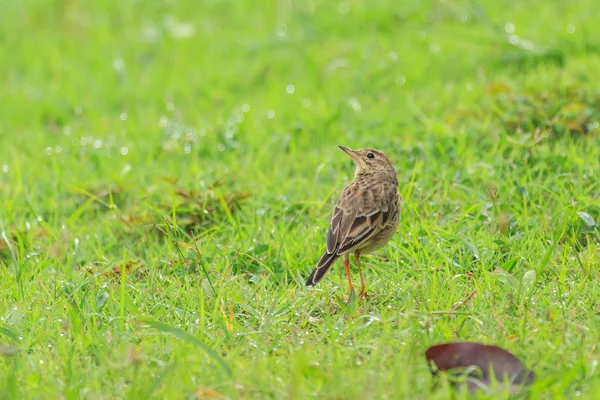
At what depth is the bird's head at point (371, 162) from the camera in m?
6.41

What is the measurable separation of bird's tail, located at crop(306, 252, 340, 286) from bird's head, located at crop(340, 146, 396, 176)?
0.99 m

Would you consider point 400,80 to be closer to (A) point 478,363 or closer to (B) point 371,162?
(B) point 371,162

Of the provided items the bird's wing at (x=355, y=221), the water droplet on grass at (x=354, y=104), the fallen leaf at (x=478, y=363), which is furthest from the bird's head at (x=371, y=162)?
the water droplet on grass at (x=354, y=104)

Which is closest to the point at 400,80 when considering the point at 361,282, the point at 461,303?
the point at 361,282

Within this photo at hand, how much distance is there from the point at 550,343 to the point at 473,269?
133 cm

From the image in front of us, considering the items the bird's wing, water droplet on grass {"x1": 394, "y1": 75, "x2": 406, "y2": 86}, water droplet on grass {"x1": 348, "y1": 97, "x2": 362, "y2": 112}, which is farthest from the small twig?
water droplet on grass {"x1": 394, "y1": 75, "x2": 406, "y2": 86}

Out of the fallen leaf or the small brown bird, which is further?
the small brown bird

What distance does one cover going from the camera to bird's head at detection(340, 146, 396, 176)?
641 cm

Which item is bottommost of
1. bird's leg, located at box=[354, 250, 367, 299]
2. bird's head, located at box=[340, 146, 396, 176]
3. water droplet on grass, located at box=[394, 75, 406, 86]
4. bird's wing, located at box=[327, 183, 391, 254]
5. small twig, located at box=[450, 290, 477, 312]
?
bird's leg, located at box=[354, 250, 367, 299]

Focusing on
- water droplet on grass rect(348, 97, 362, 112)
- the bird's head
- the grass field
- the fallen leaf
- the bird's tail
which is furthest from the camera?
water droplet on grass rect(348, 97, 362, 112)

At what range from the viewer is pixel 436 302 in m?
5.35

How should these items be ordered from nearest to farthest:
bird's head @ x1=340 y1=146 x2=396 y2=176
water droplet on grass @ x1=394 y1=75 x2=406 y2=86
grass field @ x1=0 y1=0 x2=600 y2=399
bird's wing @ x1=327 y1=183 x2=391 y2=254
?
grass field @ x1=0 y1=0 x2=600 y2=399 → bird's wing @ x1=327 y1=183 x2=391 y2=254 → bird's head @ x1=340 y1=146 x2=396 y2=176 → water droplet on grass @ x1=394 y1=75 x2=406 y2=86

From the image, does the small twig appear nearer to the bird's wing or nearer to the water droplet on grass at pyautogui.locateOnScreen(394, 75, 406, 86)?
the bird's wing

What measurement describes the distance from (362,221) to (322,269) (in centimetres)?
43
